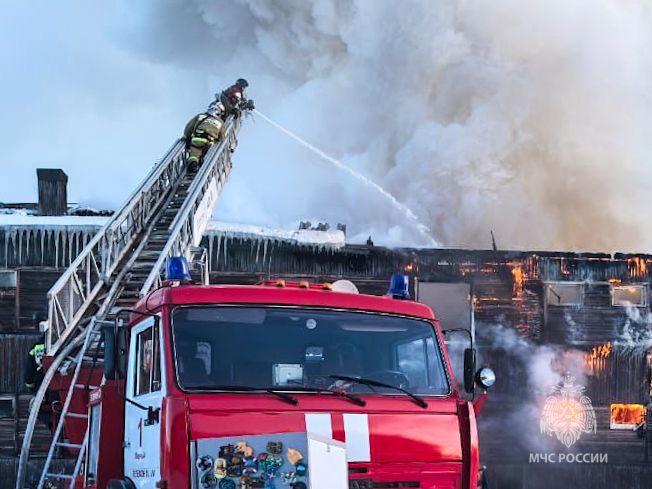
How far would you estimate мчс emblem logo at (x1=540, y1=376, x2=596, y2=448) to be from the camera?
1902cm

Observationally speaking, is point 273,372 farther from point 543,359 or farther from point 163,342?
point 543,359

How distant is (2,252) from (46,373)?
9187 mm

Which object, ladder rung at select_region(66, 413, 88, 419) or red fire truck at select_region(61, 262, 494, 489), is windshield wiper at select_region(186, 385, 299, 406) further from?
ladder rung at select_region(66, 413, 88, 419)

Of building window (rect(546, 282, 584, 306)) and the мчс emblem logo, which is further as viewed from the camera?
building window (rect(546, 282, 584, 306))

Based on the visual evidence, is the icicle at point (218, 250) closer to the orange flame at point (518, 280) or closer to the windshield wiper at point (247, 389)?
the orange flame at point (518, 280)

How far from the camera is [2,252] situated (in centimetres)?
1805

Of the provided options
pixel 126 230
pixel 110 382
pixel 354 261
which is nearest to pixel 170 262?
pixel 110 382

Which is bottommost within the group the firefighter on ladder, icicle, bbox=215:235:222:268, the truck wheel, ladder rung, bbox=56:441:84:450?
the truck wheel

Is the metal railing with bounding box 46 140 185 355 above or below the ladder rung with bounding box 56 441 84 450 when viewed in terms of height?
above

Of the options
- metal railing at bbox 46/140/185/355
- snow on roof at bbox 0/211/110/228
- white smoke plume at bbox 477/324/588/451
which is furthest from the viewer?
white smoke plume at bbox 477/324/588/451

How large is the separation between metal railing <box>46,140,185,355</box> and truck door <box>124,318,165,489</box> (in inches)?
177

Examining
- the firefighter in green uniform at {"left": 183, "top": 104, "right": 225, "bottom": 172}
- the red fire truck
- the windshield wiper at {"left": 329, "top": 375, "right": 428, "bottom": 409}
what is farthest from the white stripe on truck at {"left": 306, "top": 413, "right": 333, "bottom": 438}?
the firefighter in green uniform at {"left": 183, "top": 104, "right": 225, "bottom": 172}

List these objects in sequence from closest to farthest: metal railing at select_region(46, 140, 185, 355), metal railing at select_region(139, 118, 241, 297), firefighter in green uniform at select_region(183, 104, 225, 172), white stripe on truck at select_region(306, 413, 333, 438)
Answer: white stripe on truck at select_region(306, 413, 333, 438), metal railing at select_region(46, 140, 185, 355), metal railing at select_region(139, 118, 241, 297), firefighter in green uniform at select_region(183, 104, 225, 172)

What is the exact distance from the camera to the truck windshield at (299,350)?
5422 millimetres
